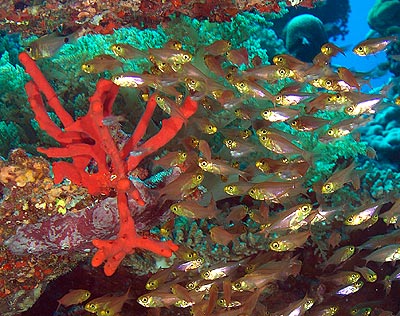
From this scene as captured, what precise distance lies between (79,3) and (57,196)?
2225 millimetres

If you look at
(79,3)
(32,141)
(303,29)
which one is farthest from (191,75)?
(303,29)

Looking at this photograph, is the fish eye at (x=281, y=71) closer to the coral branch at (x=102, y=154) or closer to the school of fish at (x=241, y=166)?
the school of fish at (x=241, y=166)

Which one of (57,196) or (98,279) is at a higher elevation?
(57,196)

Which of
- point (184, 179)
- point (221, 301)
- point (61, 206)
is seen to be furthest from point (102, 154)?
point (221, 301)

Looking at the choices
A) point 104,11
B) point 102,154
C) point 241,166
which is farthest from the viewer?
point 241,166

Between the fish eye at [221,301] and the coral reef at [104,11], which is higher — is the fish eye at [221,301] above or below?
below

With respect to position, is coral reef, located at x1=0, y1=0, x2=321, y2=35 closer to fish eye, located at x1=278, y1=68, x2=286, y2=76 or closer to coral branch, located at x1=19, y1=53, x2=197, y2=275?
fish eye, located at x1=278, y1=68, x2=286, y2=76

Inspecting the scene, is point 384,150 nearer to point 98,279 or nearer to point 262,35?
point 262,35

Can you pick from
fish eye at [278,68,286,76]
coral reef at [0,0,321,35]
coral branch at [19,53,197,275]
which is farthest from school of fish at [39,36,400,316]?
coral reef at [0,0,321,35]

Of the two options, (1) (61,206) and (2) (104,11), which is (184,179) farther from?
(2) (104,11)

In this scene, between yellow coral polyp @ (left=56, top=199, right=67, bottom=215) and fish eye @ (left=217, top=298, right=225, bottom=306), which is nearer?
yellow coral polyp @ (left=56, top=199, right=67, bottom=215)

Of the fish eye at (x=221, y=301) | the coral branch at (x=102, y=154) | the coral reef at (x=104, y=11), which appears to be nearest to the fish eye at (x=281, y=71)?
the coral reef at (x=104, y=11)

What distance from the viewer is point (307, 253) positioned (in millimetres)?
5664

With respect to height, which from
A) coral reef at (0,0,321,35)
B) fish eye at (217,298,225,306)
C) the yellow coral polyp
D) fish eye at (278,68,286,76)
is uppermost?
coral reef at (0,0,321,35)
